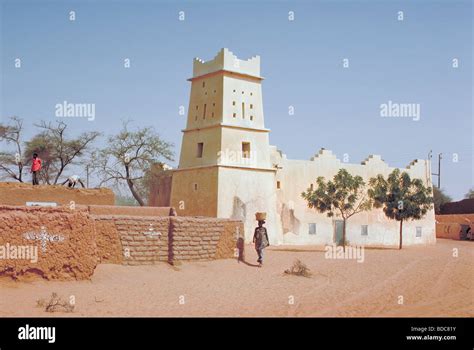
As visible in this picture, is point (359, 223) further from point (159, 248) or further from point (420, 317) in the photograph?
point (420, 317)

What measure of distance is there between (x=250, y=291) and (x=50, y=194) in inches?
329

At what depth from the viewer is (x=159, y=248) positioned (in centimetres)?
1814

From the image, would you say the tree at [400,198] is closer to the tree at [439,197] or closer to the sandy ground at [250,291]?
the sandy ground at [250,291]

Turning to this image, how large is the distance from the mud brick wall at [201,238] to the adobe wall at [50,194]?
4027 millimetres

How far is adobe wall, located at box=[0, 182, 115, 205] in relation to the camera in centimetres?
2014

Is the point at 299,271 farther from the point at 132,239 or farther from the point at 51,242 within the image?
the point at 51,242

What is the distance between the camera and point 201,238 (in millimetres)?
19125

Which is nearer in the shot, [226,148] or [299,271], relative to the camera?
[299,271]

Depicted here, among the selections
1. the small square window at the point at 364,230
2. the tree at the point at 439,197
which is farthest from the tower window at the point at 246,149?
the tree at the point at 439,197

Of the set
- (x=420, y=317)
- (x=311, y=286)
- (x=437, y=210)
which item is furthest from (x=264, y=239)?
(x=437, y=210)

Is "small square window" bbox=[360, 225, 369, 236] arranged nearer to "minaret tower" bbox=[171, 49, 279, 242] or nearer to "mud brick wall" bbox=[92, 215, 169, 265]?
"minaret tower" bbox=[171, 49, 279, 242]

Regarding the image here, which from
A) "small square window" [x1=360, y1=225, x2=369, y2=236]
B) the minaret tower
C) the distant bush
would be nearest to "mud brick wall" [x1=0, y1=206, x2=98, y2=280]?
the distant bush

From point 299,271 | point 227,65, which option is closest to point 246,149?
point 227,65
